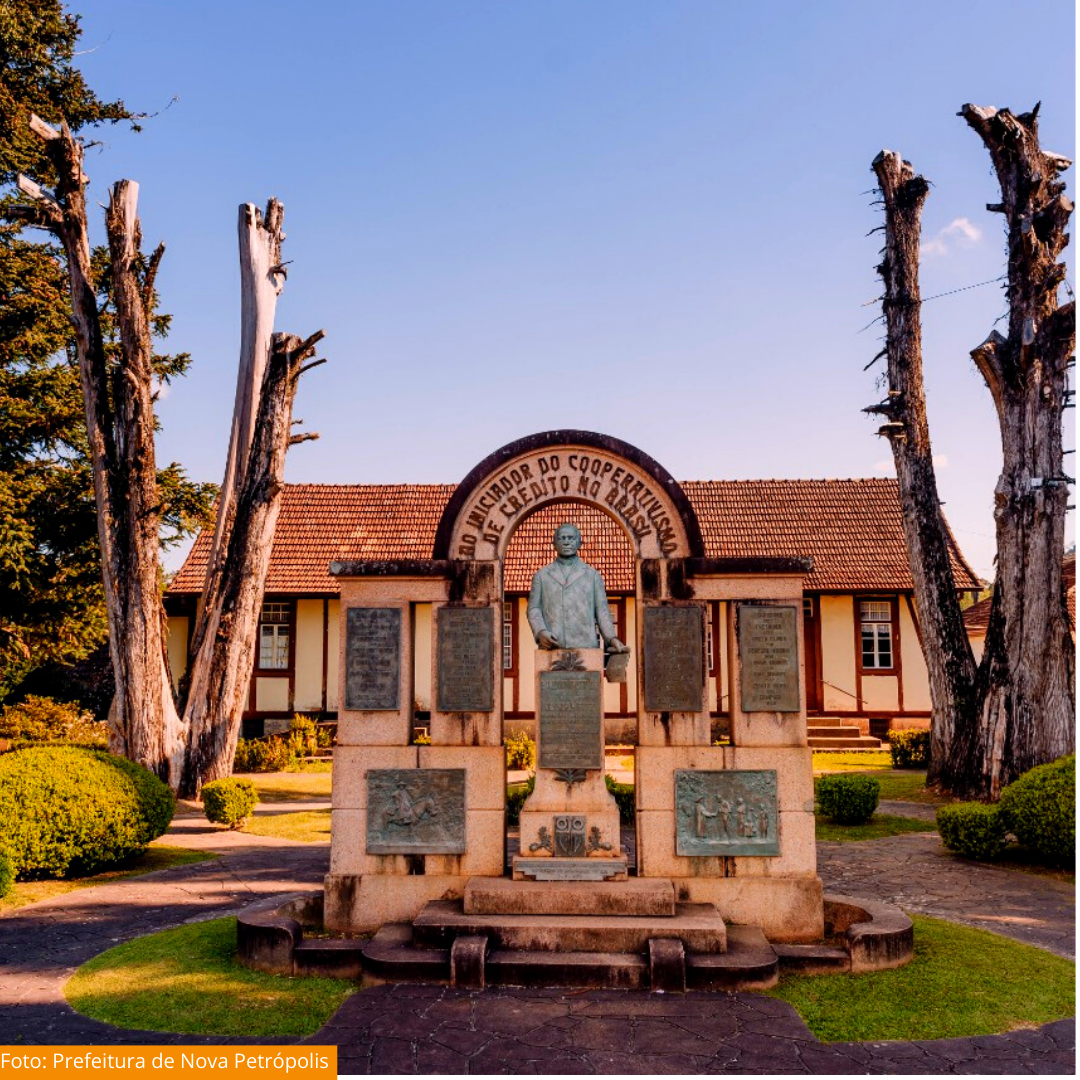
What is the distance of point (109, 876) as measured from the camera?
34.8ft

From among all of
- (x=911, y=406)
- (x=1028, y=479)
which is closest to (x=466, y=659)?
(x=1028, y=479)

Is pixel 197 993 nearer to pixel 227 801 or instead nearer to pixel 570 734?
pixel 570 734

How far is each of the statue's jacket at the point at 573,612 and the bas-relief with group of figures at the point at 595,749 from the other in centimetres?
1

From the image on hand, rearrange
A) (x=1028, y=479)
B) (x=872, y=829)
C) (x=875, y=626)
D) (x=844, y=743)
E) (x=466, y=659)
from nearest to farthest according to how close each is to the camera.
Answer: (x=466, y=659)
(x=872, y=829)
(x=1028, y=479)
(x=844, y=743)
(x=875, y=626)

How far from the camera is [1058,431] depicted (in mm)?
14086

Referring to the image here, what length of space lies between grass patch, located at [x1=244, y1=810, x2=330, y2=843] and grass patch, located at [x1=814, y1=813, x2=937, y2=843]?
23.1ft

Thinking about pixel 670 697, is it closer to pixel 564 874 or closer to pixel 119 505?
pixel 564 874

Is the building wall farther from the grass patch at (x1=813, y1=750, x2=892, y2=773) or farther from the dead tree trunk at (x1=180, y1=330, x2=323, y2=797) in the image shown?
the dead tree trunk at (x1=180, y1=330, x2=323, y2=797)

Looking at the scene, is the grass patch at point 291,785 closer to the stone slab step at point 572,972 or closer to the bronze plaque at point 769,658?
the stone slab step at point 572,972

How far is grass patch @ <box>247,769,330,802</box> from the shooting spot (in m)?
16.5

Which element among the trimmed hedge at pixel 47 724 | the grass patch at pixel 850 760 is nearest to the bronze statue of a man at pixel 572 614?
the grass patch at pixel 850 760

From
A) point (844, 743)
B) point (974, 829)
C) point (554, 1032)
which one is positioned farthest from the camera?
point (844, 743)

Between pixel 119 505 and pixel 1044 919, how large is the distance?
46.1 ft

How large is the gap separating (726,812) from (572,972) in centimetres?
193
